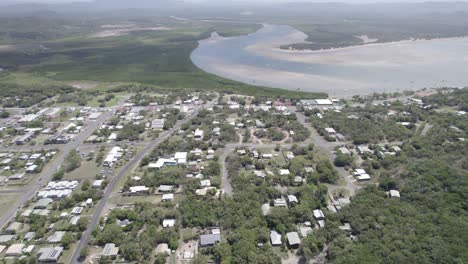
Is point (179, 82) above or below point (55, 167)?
above

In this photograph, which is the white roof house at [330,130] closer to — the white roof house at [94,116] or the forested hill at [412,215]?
the forested hill at [412,215]

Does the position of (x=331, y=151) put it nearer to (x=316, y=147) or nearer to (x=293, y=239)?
(x=316, y=147)

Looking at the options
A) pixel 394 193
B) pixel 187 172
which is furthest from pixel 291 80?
pixel 394 193

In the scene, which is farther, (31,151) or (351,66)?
(351,66)

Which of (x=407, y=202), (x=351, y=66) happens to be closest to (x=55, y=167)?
(x=407, y=202)

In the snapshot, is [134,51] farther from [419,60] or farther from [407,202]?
[407,202]

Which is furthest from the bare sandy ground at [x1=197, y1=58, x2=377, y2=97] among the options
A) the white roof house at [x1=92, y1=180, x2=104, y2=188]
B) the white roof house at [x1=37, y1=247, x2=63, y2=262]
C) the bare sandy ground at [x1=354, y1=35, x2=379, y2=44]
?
the bare sandy ground at [x1=354, y1=35, x2=379, y2=44]
